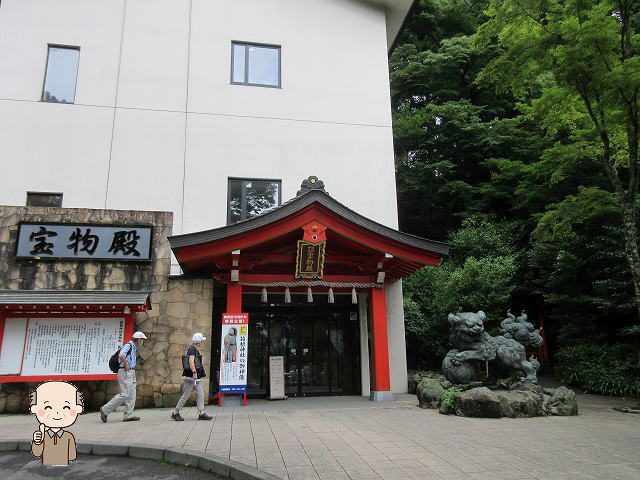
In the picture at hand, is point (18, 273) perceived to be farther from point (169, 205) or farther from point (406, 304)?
point (406, 304)

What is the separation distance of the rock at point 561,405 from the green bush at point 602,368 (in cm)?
411

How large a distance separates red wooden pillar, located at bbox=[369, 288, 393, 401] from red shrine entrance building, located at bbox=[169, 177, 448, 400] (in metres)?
0.03

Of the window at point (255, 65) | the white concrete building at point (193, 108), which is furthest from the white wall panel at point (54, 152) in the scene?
the window at point (255, 65)

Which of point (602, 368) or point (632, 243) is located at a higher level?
point (632, 243)

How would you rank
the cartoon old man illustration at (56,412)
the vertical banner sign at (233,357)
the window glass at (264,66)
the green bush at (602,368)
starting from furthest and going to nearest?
1. the window glass at (264,66)
2. the green bush at (602,368)
3. the vertical banner sign at (233,357)
4. the cartoon old man illustration at (56,412)

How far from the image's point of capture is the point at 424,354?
16188mm

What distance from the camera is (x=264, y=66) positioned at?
559 inches

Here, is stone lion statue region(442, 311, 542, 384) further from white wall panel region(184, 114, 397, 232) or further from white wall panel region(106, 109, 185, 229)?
white wall panel region(106, 109, 185, 229)

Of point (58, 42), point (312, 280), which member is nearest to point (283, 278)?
point (312, 280)

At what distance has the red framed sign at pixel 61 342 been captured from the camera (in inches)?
374

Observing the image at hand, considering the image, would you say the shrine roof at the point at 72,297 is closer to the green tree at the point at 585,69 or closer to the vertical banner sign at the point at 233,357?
the vertical banner sign at the point at 233,357

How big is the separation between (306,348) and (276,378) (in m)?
1.25

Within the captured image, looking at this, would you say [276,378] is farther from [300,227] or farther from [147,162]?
[147,162]

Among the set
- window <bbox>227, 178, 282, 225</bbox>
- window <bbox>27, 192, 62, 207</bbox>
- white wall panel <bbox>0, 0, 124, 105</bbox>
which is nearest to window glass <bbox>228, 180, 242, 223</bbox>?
window <bbox>227, 178, 282, 225</bbox>
